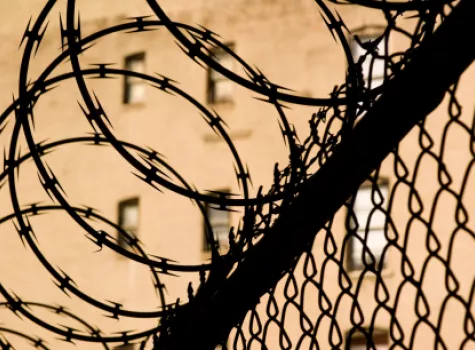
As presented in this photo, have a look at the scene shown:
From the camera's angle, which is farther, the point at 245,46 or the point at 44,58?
the point at 44,58

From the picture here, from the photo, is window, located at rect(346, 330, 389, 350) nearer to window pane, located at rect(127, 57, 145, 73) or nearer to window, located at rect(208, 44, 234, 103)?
window, located at rect(208, 44, 234, 103)

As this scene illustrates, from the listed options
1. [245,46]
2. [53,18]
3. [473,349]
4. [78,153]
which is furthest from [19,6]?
[473,349]

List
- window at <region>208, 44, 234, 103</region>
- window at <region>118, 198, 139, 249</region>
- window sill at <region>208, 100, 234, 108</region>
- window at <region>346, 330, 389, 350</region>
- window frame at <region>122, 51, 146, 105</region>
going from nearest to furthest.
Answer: window at <region>346, 330, 389, 350</region>, window sill at <region>208, 100, 234, 108</region>, window at <region>208, 44, 234, 103</region>, window at <region>118, 198, 139, 249</region>, window frame at <region>122, 51, 146, 105</region>

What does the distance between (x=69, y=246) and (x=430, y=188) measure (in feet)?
24.1

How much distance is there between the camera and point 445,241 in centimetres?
1459

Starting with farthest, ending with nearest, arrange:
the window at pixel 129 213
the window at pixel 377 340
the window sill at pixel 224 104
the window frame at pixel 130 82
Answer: the window frame at pixel 130 82 < the window at pixel 129 213 < the window sill at pixel 224 104 < the window at pixel 377 340

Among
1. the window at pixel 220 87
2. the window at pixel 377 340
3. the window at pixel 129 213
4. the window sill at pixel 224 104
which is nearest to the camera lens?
the window at pixel 377 340

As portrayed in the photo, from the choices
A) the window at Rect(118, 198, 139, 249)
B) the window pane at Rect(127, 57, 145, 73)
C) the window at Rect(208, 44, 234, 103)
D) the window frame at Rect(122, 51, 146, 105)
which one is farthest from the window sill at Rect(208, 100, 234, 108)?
the window at Rect(118, 198, 139, 249)

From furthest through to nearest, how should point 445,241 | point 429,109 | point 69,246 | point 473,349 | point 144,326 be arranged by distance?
point 69,246, point 144,326, point 445,241, point 473,349, point 429,109

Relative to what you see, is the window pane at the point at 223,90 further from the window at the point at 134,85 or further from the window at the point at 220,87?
the window at the point at 134,85

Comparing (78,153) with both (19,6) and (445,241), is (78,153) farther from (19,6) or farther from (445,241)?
(445,241)

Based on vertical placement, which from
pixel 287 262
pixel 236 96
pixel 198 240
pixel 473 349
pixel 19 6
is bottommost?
pixel 287 262

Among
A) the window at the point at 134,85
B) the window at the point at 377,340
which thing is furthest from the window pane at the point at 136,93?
the window at the point at 377,340

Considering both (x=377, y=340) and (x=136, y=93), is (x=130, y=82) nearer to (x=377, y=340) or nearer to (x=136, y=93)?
(x=136, y=93)
